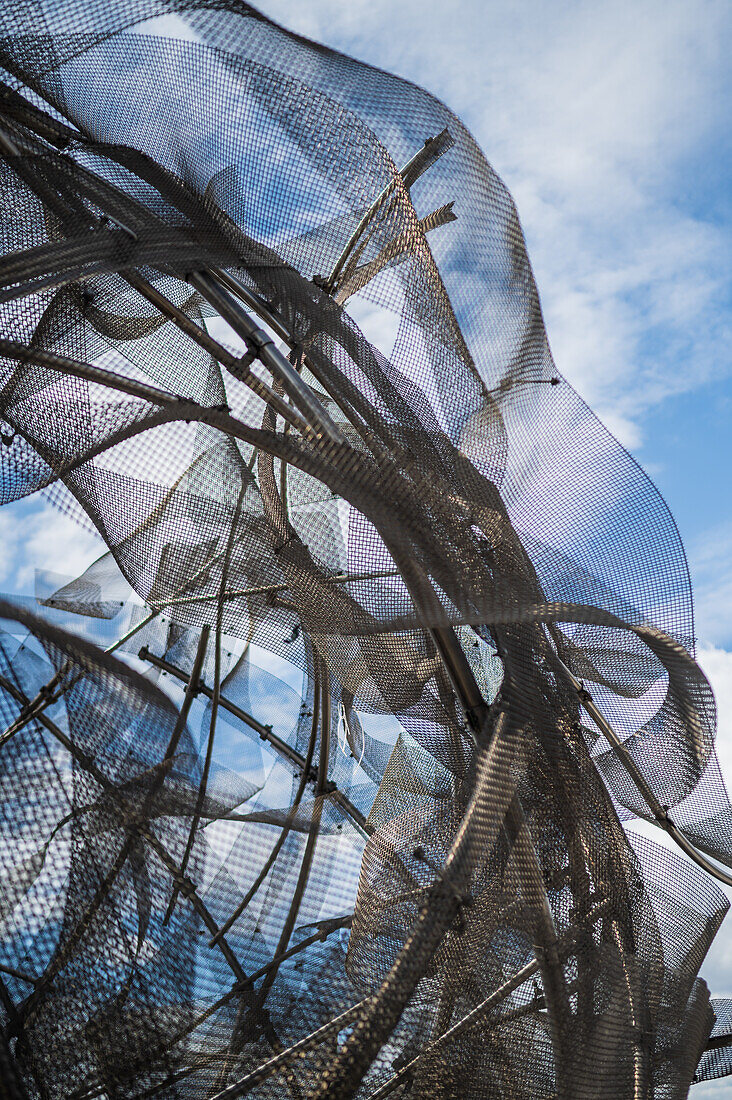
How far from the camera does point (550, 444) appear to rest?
4789mm

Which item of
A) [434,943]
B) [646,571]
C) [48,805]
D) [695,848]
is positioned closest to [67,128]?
[48,805]

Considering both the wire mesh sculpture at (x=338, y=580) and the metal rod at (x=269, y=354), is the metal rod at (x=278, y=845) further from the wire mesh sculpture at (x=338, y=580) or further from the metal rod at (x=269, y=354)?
the metal rod at (x=269, y=354)

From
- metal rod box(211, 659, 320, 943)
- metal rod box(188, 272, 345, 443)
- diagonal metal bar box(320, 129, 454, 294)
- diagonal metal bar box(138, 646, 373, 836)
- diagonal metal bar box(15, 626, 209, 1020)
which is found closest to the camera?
diagonal metal bar box(15, 626, 209, 1020)

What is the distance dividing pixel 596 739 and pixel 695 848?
5.96 ft

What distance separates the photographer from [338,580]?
4.72 meters

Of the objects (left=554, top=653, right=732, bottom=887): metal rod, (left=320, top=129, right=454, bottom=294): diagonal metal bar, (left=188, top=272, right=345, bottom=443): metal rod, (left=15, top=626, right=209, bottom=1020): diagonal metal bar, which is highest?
(left=320, top=129, right=454, bottom=294): diagonal metal bar

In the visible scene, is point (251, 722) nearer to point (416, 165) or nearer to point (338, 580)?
point (338, 580)

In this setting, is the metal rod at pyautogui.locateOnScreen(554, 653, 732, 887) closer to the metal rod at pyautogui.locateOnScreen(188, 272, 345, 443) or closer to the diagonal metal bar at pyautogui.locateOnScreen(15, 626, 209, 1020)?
the metal rod at pyautogui.locateOnScreen(188, 272, 345, 443)

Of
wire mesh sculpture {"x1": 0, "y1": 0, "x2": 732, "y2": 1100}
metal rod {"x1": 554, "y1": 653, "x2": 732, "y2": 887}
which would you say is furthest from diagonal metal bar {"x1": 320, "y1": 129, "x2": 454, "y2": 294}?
metal rod {"x1": 554, "y1": 653, "x2": 732, "y2": 887}

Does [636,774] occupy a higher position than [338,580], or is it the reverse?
[338,580]

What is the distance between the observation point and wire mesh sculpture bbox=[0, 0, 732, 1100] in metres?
3.98

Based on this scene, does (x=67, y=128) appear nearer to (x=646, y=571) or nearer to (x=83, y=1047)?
(x=646, y=571)

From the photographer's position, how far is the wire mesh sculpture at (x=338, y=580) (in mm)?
3977

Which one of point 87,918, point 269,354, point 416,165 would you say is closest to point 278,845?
point 87,918
